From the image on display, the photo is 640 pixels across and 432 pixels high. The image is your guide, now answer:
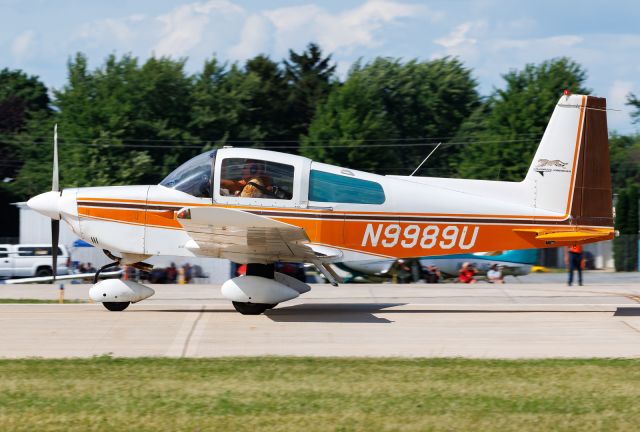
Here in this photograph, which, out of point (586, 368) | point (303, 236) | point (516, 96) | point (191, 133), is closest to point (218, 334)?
point (303, 236)

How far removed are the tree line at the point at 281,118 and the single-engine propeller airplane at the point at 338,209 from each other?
28416 millimetres

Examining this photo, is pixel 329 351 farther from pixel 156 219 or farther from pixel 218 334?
pixel 156 219

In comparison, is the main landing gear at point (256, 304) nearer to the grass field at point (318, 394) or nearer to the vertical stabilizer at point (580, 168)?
the grass field at point (318, 394)

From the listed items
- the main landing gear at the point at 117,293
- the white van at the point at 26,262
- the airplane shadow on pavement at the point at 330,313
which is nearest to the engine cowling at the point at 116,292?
the main landing gear at the point at 117,293

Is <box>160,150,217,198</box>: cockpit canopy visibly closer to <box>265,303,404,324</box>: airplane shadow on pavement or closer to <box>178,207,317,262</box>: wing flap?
<box>178,207,317,262</box>: wing flap

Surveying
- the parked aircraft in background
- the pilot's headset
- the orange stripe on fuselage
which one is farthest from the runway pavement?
the parked aircraft in background

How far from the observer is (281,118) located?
62.8 meters

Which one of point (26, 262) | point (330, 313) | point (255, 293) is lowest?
point (26, 262)

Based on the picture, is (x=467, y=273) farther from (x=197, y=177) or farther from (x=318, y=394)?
(x=318, y=394)

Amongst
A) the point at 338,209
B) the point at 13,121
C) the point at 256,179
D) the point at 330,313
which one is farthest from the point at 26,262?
the point at 13,121

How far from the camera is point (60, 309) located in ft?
41.2

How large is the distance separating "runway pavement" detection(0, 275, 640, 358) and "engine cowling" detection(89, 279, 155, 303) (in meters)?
0.22

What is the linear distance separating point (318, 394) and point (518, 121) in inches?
1603

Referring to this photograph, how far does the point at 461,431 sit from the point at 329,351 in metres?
3.35
